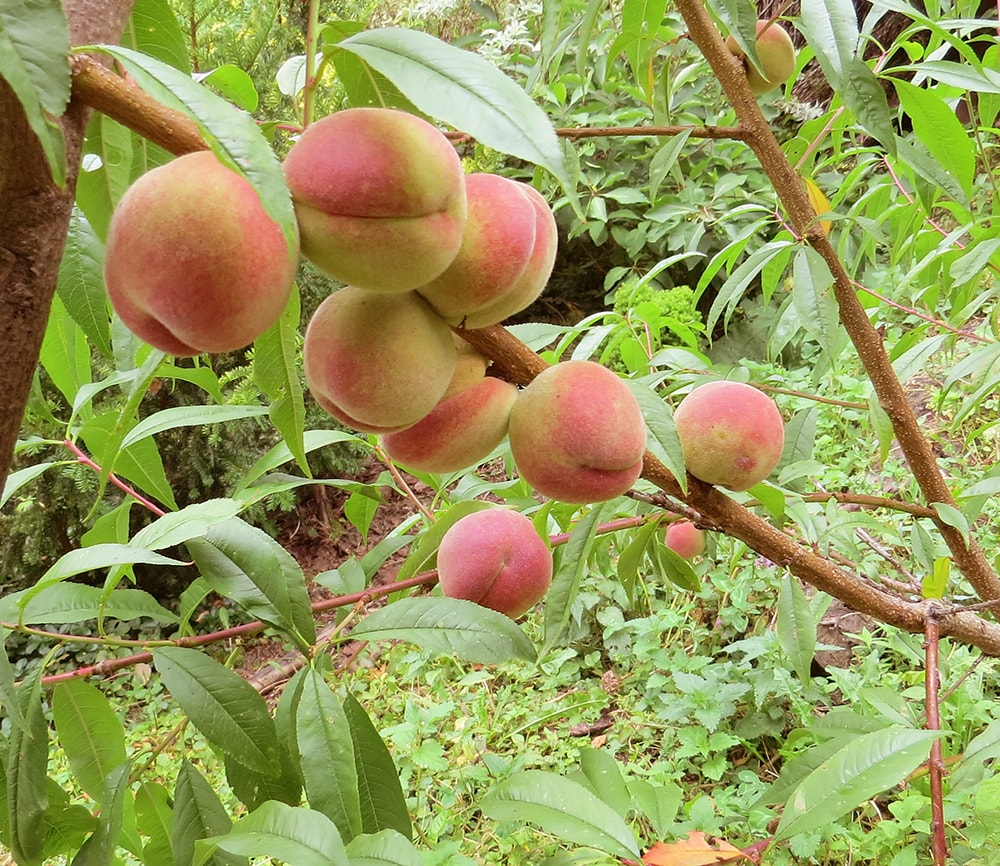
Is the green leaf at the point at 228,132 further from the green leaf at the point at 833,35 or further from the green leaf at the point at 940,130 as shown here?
the green leaf at the point at 940,130

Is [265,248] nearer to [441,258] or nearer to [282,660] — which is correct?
[441,258]

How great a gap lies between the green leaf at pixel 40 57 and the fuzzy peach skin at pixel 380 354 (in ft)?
0.66

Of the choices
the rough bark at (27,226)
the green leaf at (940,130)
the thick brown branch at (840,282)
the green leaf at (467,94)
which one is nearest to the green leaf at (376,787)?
the rough bark at (27,226)

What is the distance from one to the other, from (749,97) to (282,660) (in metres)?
2.59

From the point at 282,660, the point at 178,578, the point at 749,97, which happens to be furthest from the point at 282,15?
the point at 749,97

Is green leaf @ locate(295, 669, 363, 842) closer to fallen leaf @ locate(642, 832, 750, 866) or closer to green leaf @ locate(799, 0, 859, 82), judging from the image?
fallen leaf @ locate(642, 832, 750, 866)

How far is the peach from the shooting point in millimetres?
471

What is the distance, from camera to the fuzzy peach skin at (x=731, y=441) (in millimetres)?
698

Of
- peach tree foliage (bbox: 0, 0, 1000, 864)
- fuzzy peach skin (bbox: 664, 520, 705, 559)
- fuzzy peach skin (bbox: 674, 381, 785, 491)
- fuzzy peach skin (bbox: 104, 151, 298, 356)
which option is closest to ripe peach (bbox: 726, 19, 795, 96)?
peach tree foliage (bbox: 0, 0, 1000, 864)

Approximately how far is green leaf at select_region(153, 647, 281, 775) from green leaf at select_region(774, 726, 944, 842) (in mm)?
470

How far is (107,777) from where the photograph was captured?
0.70 metres

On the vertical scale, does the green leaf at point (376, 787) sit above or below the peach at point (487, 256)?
below

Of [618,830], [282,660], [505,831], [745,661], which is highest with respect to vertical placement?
[618,830]

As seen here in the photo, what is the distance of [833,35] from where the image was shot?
72 cm
